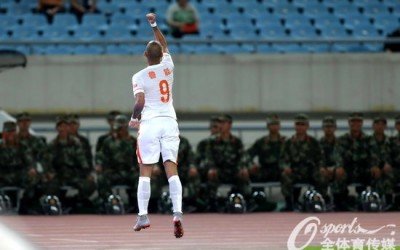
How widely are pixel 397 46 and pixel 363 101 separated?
4.44 ft

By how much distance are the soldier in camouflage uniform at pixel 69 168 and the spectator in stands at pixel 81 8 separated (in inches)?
208

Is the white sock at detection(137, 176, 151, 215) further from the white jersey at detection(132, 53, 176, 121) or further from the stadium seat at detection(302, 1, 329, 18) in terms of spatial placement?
the stadium seat at detection(302, 1, 329, 18)

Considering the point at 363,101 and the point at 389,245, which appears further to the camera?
the point at 363,101

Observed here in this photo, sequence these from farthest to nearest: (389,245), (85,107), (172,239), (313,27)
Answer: (313,27) → (85,107) → (172,239) → (389,245)

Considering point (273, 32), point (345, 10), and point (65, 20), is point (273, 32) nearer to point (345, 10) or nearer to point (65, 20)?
point (345, 10)

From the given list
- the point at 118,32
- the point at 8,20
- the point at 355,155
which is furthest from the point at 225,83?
the point at 8,20

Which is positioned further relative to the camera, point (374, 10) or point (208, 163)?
point (374, 10)

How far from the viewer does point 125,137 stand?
752 inches

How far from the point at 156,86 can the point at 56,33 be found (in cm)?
1061

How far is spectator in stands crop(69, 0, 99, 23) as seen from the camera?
24.0 meters

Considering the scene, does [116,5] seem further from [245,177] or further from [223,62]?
[245,177]

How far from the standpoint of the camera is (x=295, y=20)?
23562 mm

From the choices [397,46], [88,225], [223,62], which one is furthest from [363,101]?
[88,225]

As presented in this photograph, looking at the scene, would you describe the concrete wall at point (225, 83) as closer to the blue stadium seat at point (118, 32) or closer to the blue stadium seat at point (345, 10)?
the blue stadium seat at point (118, 32)
